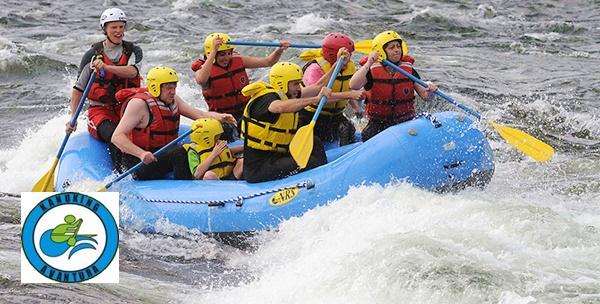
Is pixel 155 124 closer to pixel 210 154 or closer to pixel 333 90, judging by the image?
pixel 210 154

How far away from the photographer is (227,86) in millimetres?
8383

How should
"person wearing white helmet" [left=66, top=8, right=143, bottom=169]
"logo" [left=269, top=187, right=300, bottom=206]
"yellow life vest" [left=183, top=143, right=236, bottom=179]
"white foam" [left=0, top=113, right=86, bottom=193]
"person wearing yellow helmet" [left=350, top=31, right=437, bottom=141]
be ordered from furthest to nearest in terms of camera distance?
"white foam" [left=0, top=113, right=86, bottom=193] → "person wearing white helmet" [left=66, top=8, right=143, bottom=169] → "yellow life vest" [left=183, top=143, right=236, bottom=179] → "person wearing yellow helmet" [left=350, top=31, right=437, bottom=141] → "logo" [left=269, top=187, right=300, bottom=206]

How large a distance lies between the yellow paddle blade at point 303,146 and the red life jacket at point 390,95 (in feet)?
3.08

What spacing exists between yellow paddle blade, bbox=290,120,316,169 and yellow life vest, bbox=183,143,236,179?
843 mm

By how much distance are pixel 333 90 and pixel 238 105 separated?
1.06m

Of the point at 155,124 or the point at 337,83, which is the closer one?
the point at 155,124

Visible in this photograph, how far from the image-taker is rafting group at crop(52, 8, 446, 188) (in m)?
7.11

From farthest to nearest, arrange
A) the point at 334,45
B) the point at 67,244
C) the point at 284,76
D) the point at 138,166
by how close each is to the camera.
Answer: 1. the point at 334,45
2. the point at 138,166
3. the point at 284,76
4. the point at 67,244

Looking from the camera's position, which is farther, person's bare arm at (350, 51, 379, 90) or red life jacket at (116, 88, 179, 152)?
red life jacket at (116, 88, 179, 152)

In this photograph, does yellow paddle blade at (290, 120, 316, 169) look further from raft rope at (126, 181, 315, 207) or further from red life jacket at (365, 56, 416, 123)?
red life jacket at (365, 56, 416, 123)

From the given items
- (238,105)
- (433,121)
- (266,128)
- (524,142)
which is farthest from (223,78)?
(524,142)

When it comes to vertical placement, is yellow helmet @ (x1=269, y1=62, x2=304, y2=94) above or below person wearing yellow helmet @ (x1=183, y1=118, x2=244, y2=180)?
above

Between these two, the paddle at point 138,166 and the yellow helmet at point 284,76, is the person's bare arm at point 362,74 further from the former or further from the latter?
the paddle at point 138,166

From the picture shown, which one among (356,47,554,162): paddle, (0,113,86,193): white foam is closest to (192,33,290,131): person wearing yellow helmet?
(356,47,554,162): paddle
